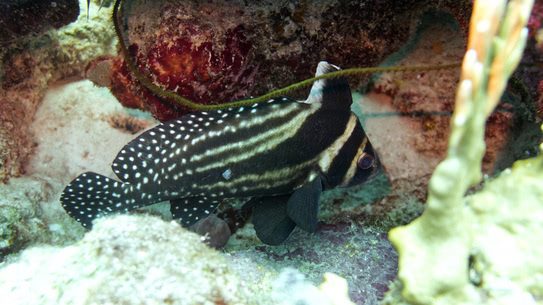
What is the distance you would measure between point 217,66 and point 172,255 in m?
2.16

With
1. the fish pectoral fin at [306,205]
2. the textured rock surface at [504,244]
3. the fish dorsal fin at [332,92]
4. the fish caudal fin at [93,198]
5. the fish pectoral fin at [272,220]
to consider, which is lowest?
the fish pectoral fin at [272,220]

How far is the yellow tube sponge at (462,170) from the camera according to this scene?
1426 millimetres

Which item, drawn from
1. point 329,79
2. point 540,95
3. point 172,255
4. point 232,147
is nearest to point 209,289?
point 172,255

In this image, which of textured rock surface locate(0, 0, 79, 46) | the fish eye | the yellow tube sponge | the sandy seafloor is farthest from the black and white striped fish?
textured rock surface locate(0, 0, 79, 46)

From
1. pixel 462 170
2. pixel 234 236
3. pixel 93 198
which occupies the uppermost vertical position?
pixel 462 170

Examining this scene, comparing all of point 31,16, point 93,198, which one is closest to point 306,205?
point 93,198

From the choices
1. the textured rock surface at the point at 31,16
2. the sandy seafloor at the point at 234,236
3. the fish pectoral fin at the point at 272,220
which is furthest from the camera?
the textured rock surface at the point at 31,16

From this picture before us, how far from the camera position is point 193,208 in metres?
3.61

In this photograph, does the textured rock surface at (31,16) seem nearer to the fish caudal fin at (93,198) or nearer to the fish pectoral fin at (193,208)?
the fish caudal fin at (93,198)

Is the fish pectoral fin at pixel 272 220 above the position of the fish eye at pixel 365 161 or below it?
below

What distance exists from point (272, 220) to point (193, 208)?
2.86 ft

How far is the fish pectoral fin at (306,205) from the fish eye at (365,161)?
464mm

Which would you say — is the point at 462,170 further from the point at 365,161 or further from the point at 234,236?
the point at 234,236

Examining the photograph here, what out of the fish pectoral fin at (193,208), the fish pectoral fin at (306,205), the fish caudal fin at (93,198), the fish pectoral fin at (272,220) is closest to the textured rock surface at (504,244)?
the fish pectoral fin at (306,205)
